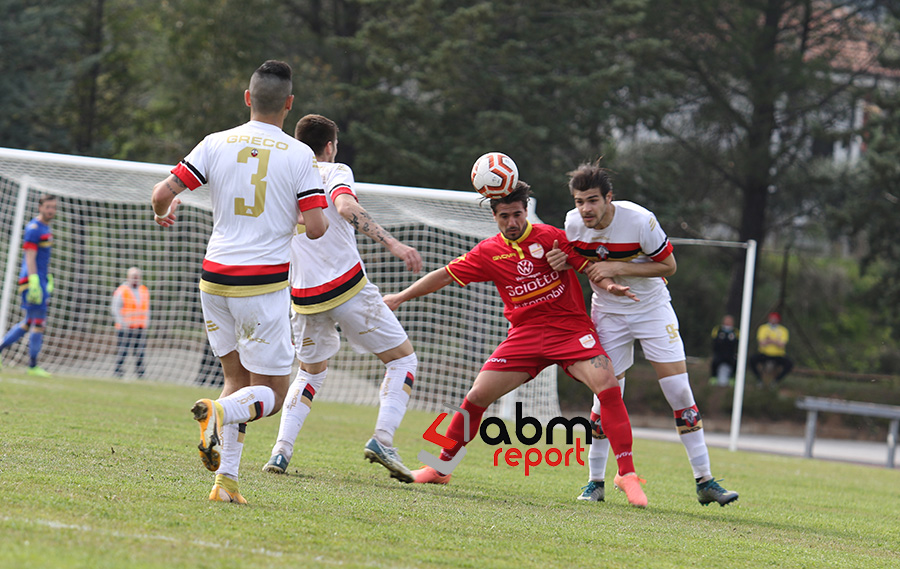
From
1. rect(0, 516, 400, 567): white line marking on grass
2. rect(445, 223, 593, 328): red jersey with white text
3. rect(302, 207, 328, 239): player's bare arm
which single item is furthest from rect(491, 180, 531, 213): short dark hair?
rect(0, 516, 400, 567): white line marking on grass

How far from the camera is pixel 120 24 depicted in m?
30.5

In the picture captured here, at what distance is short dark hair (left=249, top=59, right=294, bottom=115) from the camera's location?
15.7 feet

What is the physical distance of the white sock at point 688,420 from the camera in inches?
260

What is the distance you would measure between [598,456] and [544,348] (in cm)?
97

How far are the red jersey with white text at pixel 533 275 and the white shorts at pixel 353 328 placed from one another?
0.60m

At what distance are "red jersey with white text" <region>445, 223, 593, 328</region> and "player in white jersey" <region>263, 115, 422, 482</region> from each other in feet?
2.25

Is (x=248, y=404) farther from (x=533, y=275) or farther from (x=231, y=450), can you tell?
(x=533, y=275)

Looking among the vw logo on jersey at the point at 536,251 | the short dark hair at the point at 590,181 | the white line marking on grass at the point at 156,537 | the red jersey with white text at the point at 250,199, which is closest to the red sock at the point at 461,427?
the vw logo on jersey at the point at 536,251

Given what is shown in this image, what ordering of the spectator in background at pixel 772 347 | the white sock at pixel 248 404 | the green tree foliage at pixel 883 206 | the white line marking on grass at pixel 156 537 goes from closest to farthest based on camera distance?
the white line marking on grass at pixel 156 537, the white sock at pixel 248 404, the spectator in background at pixel 772 347, the green tree foliage at pixel 883 206

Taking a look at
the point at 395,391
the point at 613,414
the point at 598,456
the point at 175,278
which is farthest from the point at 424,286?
the point at 175,278

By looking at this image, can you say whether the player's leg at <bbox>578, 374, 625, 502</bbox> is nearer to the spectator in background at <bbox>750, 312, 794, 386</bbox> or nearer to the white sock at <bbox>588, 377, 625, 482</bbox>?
the white sock at <bbox>588, 377, 625, 482</bbox>

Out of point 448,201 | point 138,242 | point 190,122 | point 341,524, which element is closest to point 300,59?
point 190,122

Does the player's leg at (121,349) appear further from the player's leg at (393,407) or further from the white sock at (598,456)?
the white sock at (598,456)

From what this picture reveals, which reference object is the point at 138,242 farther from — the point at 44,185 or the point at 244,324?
the point at 244,324
